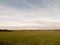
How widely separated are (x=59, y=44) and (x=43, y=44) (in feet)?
6.31

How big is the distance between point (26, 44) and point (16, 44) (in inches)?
49.6

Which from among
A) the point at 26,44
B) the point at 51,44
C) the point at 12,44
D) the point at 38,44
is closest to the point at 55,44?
the point at 51,44

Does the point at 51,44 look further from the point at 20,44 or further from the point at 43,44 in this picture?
the point at 20,44

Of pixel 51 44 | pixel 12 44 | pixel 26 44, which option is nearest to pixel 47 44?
pixel 51 44

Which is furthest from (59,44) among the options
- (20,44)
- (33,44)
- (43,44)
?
(20,44)

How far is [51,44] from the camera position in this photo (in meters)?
20.6

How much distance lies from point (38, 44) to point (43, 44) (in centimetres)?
72

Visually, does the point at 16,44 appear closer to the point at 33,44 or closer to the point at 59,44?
the point at 33,44

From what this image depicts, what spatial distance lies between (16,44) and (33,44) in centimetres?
214

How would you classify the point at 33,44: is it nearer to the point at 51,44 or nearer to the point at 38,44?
the point at 38,44

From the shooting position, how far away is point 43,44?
2064cm

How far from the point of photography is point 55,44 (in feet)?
67.7

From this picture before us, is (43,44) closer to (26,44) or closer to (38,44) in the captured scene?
(38,44)

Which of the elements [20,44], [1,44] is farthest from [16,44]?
[1,44]
